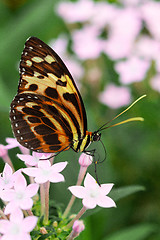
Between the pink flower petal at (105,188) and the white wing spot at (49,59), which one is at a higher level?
the white wing spot at (49,59)

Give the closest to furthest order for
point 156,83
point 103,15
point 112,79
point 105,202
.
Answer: point 105,202 < point 156,83 < point 112,79 < point 103,15

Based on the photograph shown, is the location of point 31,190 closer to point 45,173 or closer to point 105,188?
point 45,173

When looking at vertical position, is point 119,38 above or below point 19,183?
above

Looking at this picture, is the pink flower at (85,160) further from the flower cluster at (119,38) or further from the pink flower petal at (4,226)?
the flower cluster at (119,38)

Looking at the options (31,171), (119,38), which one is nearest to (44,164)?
(31,171)

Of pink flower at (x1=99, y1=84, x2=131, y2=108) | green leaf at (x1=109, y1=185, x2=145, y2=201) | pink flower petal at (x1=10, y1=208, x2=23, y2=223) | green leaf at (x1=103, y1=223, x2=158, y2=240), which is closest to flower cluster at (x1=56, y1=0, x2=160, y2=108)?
pink flower at (x1=99, y1=84, x2=131, y2=108)

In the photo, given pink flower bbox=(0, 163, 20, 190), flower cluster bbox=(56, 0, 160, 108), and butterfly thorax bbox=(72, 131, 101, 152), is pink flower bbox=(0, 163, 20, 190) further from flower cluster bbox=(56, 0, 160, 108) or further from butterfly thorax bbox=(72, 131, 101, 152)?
flower cluster bbox=(56, 0, 160, 108)

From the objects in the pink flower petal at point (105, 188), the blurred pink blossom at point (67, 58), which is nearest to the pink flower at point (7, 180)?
the pink flower petal at point (105, 188)
